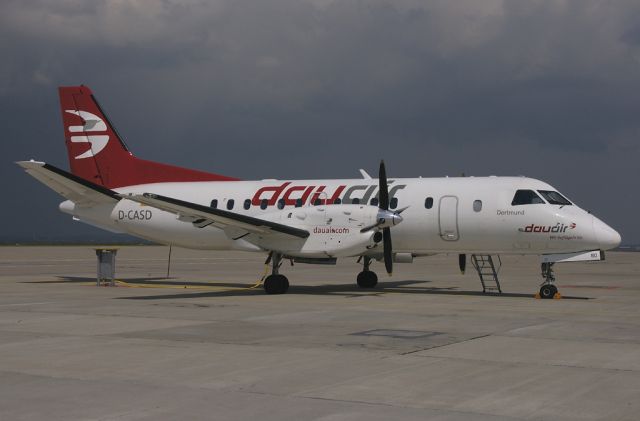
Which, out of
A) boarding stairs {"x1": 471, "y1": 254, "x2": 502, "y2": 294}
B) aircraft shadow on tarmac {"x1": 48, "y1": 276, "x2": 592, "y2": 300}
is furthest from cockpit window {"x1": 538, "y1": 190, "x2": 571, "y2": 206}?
aircraft shadow on tarmac {"x1": 48, "y1": 276, "x2": 592, "y2": 300}

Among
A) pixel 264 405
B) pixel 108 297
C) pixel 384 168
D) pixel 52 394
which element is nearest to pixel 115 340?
pixel 52 394

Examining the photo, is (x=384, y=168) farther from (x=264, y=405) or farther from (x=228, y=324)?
(x=264, y=405)

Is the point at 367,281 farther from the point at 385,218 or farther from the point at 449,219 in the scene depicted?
the point at 385,218

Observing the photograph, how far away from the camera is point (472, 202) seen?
21359 mm

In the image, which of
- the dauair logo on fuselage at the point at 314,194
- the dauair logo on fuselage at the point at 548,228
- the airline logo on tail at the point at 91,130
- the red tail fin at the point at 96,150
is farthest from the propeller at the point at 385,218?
the airline logo on tail at the point at 91,130

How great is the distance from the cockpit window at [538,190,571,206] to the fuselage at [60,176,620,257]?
45 mm

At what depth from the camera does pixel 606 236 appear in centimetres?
1969

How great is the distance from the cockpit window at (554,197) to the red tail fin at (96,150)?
13185 mm

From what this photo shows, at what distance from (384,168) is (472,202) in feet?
8.59

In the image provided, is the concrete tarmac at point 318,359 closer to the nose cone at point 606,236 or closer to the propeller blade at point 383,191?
the nose cone at point 606,236

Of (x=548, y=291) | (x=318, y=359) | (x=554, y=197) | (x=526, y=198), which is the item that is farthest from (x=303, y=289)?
(x=318, y=359)

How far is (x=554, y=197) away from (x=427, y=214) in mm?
3445

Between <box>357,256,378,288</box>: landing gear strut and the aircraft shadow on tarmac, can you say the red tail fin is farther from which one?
<box>357,256,378,288</box>: landing gear strut

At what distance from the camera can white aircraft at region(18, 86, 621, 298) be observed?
20453 mm
